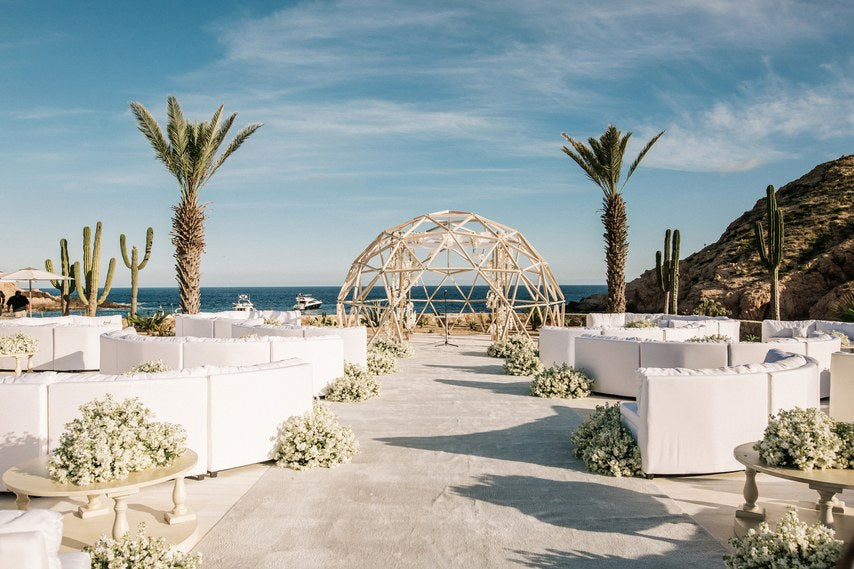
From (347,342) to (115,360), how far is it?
383cm

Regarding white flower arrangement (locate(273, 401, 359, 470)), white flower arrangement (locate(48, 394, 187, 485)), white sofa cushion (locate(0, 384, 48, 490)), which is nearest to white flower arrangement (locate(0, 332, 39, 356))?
white sofa cushion (locate(0, 384, 48, 490))

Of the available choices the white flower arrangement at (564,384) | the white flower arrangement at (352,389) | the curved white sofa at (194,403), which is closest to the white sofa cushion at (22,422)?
the curved white sofa at (194,403)

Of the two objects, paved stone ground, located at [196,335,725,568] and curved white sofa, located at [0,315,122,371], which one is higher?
curved white sofa, located at [0,315,122,371]

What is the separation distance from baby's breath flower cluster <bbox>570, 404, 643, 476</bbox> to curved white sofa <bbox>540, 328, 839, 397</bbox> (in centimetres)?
297

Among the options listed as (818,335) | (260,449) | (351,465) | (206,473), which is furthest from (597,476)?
(818,335)

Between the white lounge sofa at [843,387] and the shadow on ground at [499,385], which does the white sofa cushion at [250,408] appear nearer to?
the shadow on ground at [499,385]

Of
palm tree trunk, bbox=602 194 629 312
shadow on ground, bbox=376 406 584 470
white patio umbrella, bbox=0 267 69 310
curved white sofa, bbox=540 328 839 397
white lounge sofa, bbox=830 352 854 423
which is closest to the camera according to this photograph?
shadow on ground, bbox=376 406 584 470

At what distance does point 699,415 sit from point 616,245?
45.2 ft

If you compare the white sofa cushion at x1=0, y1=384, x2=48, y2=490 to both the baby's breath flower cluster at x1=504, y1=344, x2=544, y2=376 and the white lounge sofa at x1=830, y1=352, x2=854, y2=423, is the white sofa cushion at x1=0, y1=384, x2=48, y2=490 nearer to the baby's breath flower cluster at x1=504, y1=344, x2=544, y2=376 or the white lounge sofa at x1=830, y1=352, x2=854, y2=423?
the baby's breath flower cluster at x1=504, y1=344, x2=544, y2=376

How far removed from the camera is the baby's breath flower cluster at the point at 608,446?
5.45m

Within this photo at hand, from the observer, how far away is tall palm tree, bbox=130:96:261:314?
51.6 ft

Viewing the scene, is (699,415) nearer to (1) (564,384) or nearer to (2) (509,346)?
(1) (564,384)

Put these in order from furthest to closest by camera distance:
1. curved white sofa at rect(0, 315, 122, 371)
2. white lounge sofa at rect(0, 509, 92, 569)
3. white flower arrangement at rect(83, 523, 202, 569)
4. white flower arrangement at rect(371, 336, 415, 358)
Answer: white flower arrangement at rect(371, 336, 415, 358)
curved white sofa at rect(0, 315, 122, 371)
white flower arrangement at rect(83, 523, 202, 569)
white lounge sofa at rect(0, 509, 92, 569)

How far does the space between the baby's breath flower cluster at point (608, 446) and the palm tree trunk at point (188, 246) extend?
13.2 meters
